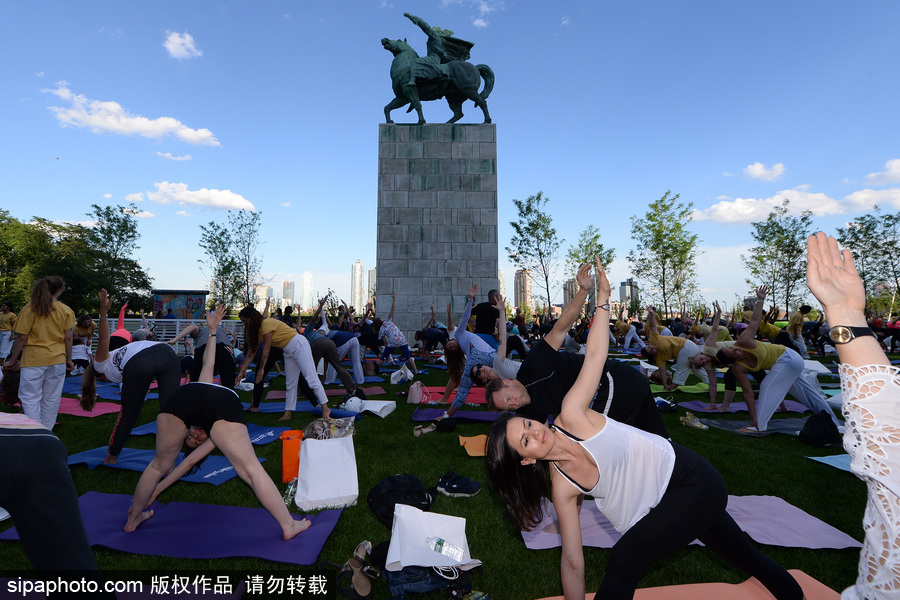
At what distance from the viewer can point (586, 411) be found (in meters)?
2.55

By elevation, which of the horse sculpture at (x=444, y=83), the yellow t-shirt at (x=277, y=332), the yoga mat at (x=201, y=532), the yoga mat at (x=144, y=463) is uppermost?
the horse sculpture at (x=444, y=83)

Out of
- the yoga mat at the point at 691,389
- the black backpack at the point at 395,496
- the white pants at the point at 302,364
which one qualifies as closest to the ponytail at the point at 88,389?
the white pants at the point at 302,364

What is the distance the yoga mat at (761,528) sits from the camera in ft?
12.9

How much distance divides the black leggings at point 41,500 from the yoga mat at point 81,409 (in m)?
7.74

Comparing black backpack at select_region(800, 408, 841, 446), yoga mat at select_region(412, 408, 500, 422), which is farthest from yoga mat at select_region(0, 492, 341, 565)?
black backpack at select_region(800, 408, 841, 446)

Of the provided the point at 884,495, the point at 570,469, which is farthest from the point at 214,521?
the point at 884,495

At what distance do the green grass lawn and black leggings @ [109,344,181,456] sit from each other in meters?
0.48

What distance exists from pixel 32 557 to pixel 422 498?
3.01m

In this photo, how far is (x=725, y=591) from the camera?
326 centimetres

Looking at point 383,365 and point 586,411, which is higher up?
point 586,411

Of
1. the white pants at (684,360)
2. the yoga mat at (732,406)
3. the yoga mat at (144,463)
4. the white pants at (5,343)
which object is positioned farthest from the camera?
the white pants at (5,343)

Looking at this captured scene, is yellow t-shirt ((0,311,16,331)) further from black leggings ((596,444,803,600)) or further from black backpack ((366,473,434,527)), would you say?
black leggings ((596,444,803,600))

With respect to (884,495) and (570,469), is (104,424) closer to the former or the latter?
(570,469)

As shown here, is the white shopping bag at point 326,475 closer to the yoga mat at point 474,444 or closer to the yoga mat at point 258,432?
the yoga mat at point 474,444
